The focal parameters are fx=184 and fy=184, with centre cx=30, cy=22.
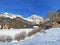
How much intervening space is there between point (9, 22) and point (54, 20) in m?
4.64

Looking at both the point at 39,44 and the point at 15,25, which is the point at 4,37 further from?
the point at 15,25

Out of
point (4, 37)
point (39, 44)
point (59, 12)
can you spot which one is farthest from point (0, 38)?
point (59, 12)

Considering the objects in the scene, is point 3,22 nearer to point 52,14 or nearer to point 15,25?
point 15,25

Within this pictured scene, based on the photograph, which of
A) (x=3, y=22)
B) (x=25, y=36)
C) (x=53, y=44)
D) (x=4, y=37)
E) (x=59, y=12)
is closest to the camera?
(x=53, y=44)

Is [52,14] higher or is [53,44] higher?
[52,14]

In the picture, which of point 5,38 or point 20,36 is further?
point 20,36

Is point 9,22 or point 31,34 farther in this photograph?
point 9,22

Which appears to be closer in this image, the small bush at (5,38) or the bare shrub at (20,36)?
the small bush at (5,38)

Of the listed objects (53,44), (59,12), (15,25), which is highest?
(59,12)

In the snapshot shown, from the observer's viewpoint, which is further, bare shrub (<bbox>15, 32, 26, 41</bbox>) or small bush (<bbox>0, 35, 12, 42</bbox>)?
bare shrub (<bbox>15, 32, 26, 41</bbox>)

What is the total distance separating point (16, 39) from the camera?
499 inches

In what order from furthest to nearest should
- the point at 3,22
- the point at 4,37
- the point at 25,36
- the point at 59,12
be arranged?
the point at 59,12 → the point at 3,22 → the point at 25,36 → the point at 4,37

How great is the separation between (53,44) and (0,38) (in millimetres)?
4853

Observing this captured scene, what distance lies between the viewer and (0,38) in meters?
12.4
